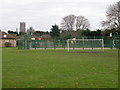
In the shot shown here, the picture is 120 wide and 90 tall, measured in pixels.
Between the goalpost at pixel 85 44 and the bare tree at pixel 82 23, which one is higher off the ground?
the bare tree at pixel 82 23

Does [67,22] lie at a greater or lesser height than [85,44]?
greater

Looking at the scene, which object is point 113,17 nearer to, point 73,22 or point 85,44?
point 85,44

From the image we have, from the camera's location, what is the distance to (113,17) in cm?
5094

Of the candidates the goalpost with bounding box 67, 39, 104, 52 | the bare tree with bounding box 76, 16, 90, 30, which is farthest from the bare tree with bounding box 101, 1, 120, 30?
the bare tree with bounding box 76, 16, 90, 30

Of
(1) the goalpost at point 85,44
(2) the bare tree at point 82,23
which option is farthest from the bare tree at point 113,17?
(2) the bare tree at point 82,23

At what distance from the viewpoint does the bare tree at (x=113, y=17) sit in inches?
2008

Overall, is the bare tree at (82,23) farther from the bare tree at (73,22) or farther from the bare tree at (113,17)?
the bare tree at (113,17)

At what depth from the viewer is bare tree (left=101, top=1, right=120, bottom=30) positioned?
5100cm

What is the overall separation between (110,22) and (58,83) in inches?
1771

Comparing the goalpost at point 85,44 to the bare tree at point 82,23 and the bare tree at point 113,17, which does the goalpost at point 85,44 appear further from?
the bare tree at point 82,23

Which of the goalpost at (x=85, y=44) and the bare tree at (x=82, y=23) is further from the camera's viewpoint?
the bare tree at (x=82, y=23)

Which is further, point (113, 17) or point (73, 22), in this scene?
point (73, 22)

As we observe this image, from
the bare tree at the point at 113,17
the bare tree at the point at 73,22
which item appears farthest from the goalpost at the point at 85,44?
the bare tree at the point at 73,22

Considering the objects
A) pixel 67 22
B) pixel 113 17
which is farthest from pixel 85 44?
pixel 67 22
